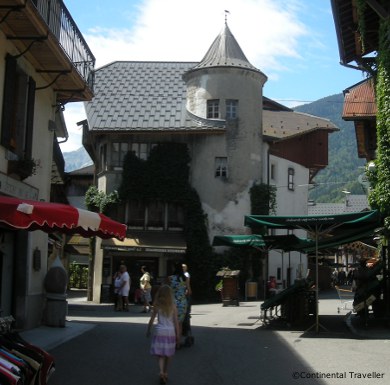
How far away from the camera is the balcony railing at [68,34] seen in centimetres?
1404

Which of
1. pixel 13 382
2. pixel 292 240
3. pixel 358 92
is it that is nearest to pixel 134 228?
pixel 358 92

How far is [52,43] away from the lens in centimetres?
1345

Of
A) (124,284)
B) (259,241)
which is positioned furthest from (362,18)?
(124,284)

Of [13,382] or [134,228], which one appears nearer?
[13,382]

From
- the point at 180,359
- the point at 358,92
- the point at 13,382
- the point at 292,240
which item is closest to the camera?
the point at 13,382

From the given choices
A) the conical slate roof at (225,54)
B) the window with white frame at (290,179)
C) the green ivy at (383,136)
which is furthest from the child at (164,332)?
the window with white frame at (290,179)

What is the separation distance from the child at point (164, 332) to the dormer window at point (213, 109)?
27.2 meters

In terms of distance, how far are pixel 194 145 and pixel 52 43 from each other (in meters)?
22.9

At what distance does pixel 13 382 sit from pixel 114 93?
33.4 m

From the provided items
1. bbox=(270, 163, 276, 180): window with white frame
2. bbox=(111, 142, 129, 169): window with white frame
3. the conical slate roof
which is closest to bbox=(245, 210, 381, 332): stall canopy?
bbox=(111, 142, 129, 169): window with white frame

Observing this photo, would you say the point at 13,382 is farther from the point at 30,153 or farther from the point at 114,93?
the point at 114,93

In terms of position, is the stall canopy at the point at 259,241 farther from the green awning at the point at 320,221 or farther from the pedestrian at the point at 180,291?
the pedestrian at the point at 180,291

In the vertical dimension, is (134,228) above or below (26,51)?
below

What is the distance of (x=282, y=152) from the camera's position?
40094 millimetres
